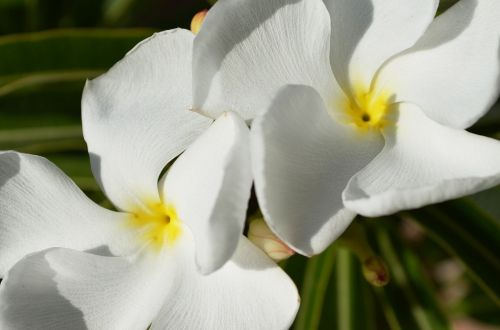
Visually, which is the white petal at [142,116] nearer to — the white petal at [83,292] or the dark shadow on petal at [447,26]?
the white petal at [83,292]

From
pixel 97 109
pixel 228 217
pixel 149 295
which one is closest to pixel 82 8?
pixel 97 109

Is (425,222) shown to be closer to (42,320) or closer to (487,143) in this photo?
(487,143)

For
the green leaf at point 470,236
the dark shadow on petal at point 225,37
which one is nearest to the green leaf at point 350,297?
the green leaf at point 470,236

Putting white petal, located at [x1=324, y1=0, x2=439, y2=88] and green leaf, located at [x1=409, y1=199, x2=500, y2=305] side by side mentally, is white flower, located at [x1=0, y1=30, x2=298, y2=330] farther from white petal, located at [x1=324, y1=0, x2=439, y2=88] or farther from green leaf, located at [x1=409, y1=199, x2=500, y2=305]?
green leaf, located at [x1=409, y1=199, x2=500, y2=305]

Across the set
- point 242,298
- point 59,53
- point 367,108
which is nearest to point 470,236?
point 367,108

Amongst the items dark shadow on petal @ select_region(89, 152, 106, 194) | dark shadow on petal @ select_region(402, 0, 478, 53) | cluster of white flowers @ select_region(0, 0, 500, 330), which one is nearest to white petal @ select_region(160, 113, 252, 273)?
cluster of white flowers @ select_region(0, 0, 500, 330)
